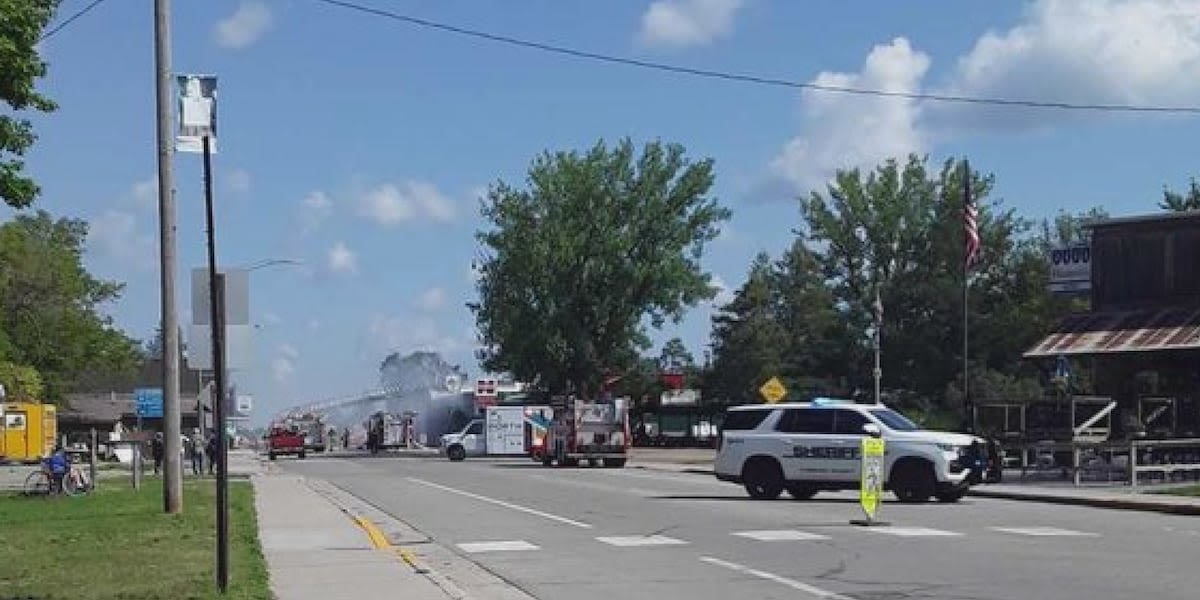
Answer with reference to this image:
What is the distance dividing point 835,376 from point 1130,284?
4589 cm

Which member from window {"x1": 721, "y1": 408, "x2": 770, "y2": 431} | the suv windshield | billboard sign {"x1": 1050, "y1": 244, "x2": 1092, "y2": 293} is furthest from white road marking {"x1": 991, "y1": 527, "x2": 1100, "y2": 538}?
billboard sign {"x1": 1050, "y1": 244, "x2": 1092, "y2": 293}

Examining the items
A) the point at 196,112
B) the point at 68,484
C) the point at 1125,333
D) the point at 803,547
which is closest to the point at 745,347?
the point at 1125,333

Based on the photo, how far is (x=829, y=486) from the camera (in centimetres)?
2916

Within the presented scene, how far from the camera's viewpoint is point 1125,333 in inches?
1548

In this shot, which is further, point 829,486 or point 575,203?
point 575,203

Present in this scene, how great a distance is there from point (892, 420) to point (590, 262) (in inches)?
2072

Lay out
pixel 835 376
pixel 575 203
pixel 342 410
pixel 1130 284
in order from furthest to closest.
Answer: pixel 342 410 → pixel 835 376 → pixel 575 203 → pixel 1130 284

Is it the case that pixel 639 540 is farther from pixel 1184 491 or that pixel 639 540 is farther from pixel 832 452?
pixel 1184 491

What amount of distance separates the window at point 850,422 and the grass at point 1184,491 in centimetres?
605

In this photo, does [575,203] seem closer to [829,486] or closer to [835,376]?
[835,376]

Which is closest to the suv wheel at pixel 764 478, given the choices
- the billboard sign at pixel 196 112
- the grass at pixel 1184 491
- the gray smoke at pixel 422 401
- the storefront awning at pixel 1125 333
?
the grass at pixel 1184 491

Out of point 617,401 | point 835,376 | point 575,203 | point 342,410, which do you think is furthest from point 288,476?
point 342,410

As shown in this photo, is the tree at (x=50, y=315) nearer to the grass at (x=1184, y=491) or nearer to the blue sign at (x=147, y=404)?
the blue sign at (x=147, y=404)

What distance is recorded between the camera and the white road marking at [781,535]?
2016cm
